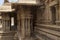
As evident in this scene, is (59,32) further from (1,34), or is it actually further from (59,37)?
(1,34)

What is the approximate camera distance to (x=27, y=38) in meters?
4.15

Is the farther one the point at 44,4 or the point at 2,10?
the point at 2,10

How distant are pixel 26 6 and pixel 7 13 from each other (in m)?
2.59

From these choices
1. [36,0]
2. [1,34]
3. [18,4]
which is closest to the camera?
[18,4]

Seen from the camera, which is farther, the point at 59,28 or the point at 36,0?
the point at 36,0

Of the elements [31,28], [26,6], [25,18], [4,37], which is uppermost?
[26,6]

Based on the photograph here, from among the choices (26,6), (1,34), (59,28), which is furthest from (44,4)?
(1,34)

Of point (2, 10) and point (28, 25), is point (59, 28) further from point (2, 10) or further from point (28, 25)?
point (2, 10)

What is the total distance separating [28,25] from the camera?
4.25 metres

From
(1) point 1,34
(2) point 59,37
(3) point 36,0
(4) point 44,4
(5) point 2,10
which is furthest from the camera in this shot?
(1) point 1,34

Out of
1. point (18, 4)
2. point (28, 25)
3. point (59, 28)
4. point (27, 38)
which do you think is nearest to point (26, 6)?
point (18, 4)

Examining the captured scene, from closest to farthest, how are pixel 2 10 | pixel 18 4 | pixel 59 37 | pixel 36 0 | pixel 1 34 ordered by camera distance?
pixel 59 37, pixel 18 4, pixel 36 0, pixel 2 10, pixel 1 34

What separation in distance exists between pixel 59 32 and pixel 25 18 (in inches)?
76.3

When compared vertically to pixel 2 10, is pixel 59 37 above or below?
below
